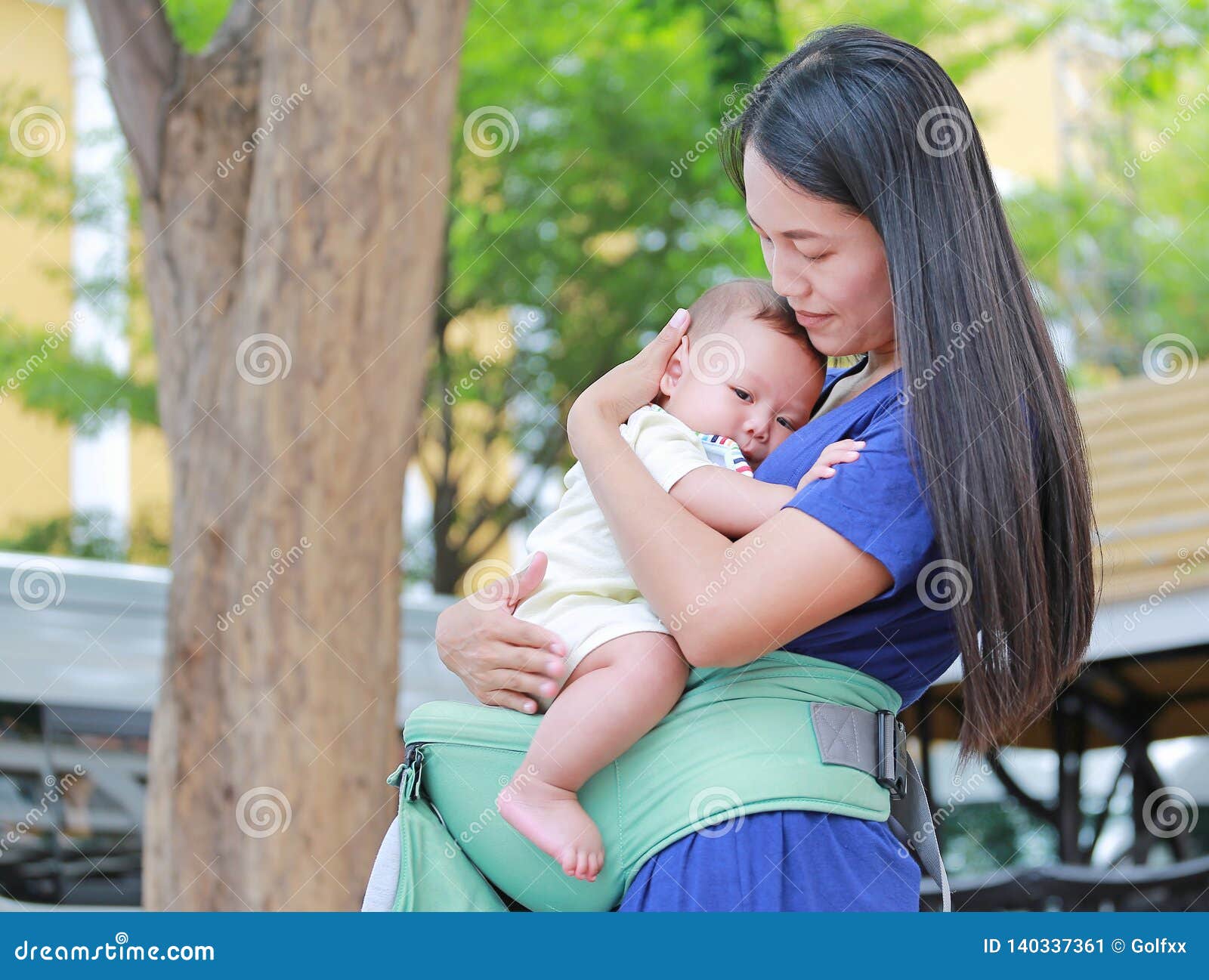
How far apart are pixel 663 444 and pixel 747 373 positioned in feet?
0.57

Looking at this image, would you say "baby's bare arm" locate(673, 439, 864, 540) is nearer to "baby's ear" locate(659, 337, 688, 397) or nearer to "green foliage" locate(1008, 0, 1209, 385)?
"baby's ear" locate(659, 337, 688, 397)

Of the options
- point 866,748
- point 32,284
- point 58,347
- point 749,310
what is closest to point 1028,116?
point 32,284

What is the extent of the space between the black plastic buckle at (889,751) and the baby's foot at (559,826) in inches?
13.7

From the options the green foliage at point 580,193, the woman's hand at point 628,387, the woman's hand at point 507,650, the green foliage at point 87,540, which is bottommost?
the green foliage at point 87,540

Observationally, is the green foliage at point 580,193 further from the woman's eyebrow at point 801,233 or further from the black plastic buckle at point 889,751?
the black plastic buckle at point 889,751

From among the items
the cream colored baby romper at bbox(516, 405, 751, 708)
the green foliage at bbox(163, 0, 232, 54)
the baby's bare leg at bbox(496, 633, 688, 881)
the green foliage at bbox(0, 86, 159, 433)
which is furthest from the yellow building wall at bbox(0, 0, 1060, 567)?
the baby's bare leg at bbox(496, 633, 688, 881)

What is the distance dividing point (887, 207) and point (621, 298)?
A: 306 inches

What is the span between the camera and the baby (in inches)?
65.6

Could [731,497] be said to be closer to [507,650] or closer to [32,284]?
[507,650]

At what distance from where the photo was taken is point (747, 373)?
6.25 ft

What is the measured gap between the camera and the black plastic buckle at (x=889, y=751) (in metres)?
1.69

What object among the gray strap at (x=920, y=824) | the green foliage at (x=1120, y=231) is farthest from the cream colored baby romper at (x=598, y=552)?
the green foliage at (x=1120, y=231)

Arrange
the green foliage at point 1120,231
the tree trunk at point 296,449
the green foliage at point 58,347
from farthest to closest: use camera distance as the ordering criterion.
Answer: the green foliage at point 1120,231
the green foliage at point 58,347
the tree trunk at point 296,449

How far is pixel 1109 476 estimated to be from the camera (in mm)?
6824
